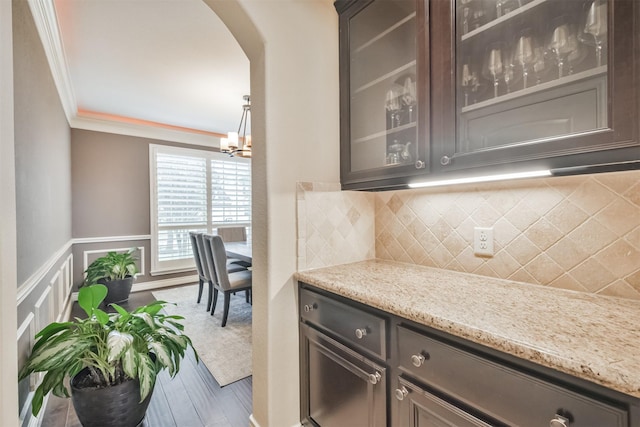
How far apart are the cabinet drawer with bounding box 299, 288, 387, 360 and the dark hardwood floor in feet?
2.87

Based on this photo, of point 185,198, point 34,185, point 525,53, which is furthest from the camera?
point 185,198

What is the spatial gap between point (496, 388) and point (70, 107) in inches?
186

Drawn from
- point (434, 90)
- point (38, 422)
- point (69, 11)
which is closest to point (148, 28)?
point (69, 11)

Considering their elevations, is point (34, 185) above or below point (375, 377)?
above

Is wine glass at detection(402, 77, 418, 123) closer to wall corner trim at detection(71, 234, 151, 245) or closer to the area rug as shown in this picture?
the area rug

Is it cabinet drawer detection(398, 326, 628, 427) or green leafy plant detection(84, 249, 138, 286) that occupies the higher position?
cabinet drawer detection(398, 326, 628, 427)

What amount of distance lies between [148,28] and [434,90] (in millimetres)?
2232

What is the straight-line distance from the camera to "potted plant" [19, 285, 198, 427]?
51.4 inches

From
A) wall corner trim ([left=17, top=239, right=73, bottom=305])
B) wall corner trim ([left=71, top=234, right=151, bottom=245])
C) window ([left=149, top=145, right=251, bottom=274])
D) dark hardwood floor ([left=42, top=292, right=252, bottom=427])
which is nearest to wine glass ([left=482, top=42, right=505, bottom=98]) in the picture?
dark hardwood floor ([left=42, top=292, right=252, bottom=427])

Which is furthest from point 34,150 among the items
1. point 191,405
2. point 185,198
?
point 185,198

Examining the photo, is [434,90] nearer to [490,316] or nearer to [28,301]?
[490,316]

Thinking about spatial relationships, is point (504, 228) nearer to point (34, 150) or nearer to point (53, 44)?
point (34, 150)

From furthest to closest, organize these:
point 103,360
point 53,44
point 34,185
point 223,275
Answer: point 223,275
point 53,44
point 34,185
point 103,360

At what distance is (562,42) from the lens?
2.91 ft
